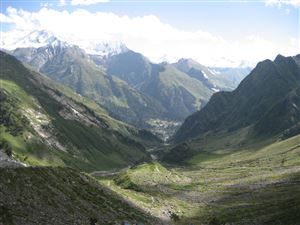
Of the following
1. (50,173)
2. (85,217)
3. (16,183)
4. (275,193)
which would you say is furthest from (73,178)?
(275,193)

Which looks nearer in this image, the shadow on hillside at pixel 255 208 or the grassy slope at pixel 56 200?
the grassy slope at pixel 56 200

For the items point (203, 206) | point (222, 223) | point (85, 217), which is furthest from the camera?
point (203, 206)

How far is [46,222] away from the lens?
2744 inches

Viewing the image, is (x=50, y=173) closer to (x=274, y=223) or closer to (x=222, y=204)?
(x=274, y=223)

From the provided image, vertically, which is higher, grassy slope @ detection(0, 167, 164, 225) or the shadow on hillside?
grassy slope @ detection(0, 167, 164, 225)

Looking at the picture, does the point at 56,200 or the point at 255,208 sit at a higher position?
the point at 56,200

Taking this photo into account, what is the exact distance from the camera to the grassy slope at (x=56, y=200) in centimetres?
6969

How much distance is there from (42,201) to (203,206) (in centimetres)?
9589

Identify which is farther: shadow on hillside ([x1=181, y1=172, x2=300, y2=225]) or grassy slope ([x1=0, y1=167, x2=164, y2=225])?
shadow on hillside ([x1=181, y1=172, x2=300, y2=225])

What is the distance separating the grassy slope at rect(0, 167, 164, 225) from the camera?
69.7 m

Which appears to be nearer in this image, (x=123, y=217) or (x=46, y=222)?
(x=46, y=222)

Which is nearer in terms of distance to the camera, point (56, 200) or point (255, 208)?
point (56, 200)

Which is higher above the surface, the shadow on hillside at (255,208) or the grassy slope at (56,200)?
the grassy slope at (56,200)

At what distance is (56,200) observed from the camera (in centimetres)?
8331
